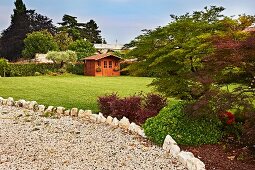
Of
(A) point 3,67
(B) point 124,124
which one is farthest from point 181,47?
(A) point 3,67

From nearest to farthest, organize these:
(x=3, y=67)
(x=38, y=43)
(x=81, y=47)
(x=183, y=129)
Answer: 1. (x=183, y=129)
2. (x=3, y=67)
3. (x=81, y=47)
4. (x=38, y=43)

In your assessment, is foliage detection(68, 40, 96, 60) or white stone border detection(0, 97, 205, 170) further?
foliage detection(68, 40, 96, 60)

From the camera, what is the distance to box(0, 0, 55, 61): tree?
1766 inches

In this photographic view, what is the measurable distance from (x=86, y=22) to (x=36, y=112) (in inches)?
1903

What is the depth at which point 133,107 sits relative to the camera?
7520 millimetres

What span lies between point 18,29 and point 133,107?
41.0 metres

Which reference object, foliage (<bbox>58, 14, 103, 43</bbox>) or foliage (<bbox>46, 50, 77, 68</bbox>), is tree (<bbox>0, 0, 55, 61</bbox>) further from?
foliage (<bbox>46, 50, 77, 68</bbox>)

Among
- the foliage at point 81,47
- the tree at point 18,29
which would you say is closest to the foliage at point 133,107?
the foliage at point 81,47

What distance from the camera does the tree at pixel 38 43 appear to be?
130 feet

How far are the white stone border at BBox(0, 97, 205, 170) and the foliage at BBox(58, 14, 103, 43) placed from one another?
41.3 meters

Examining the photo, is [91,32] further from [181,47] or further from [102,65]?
[181,47]

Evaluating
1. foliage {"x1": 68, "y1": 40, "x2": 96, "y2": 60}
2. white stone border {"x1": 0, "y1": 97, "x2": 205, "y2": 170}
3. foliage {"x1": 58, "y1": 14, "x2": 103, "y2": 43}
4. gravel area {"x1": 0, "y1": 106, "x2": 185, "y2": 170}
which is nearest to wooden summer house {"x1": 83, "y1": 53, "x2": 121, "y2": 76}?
foliage {"x1": 68, "y1": 40, "x2": 96, "y2": 60}

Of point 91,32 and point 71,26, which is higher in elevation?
point 71,26

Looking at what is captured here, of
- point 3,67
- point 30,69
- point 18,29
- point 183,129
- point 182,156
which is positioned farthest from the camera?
point 18,29
